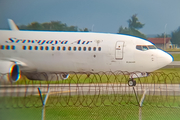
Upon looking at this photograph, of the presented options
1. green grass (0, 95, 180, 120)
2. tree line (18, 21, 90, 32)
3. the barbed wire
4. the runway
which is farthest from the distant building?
green grass (0, 95, 180, 120)

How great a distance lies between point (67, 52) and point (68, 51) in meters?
0.09

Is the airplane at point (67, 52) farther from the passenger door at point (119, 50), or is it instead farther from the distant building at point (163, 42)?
the distant building at point (163, 42)

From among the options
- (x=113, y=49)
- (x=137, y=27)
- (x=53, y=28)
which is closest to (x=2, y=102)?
(x=113, y=49)

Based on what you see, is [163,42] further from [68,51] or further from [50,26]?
[68,51]

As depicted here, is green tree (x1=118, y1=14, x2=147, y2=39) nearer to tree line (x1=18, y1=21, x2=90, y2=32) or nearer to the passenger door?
tree line (x1=18, y1=21, x2=90, y2=32)

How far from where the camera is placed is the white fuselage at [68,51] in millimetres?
18719

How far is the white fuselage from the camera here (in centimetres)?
1872

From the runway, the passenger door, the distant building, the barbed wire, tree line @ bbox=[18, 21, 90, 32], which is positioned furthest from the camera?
the distant building

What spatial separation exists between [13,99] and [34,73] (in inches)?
432

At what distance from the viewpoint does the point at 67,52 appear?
19750 millimetres

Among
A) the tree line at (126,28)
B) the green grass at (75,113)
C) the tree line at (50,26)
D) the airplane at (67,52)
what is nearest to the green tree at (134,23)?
the tree line at (126,28)

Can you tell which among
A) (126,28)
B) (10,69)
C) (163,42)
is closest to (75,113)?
(10,69)

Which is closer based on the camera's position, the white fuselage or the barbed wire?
the barbed wire

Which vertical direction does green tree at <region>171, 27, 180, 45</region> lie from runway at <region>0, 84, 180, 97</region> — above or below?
above
